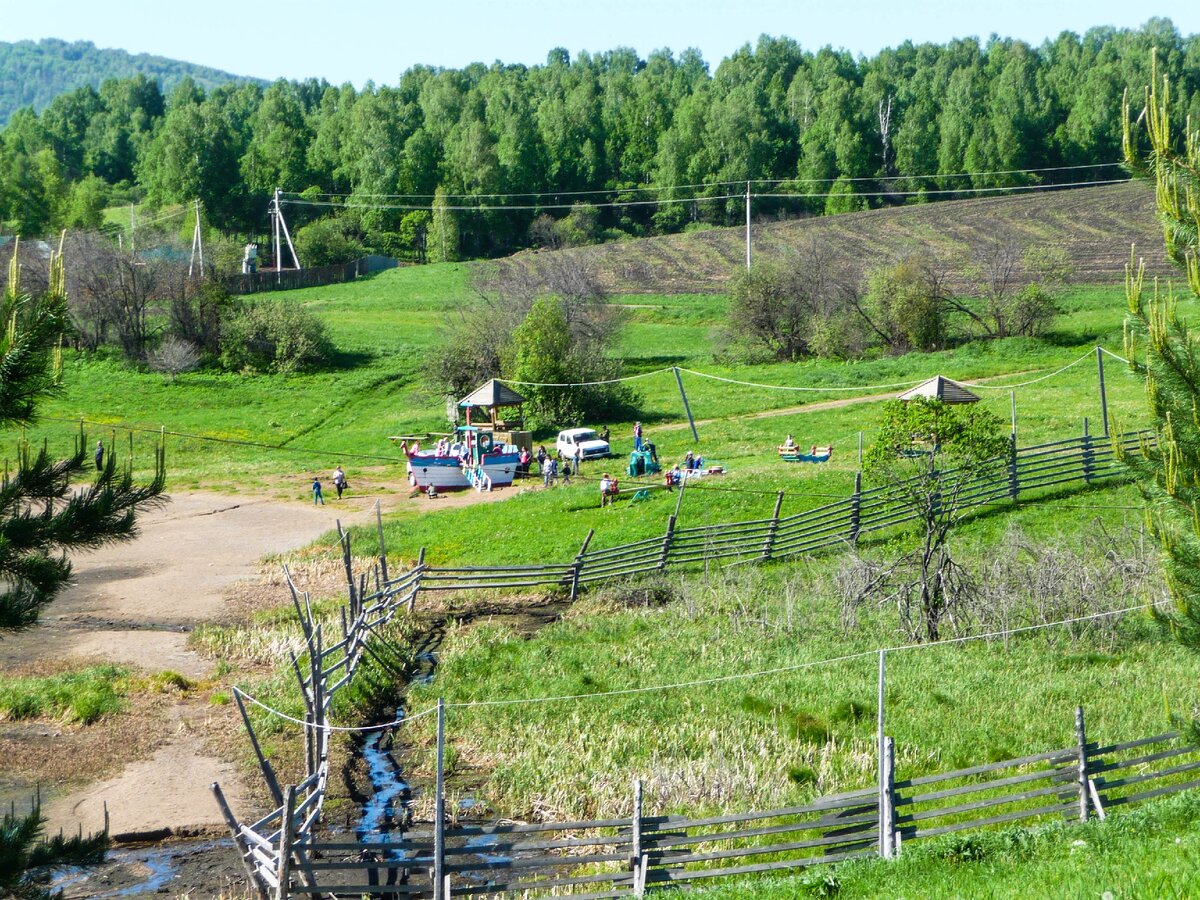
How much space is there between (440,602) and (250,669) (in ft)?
17.1

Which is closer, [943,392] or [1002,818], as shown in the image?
[1002,818]

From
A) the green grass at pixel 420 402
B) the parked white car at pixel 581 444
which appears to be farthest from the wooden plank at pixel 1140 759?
the parked white car at pixel 581 444

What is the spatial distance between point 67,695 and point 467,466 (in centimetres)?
1849

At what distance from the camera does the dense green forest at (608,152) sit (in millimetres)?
107625

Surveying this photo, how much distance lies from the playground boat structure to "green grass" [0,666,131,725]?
16.4 m

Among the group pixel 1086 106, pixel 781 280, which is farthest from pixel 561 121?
pixel 781 280

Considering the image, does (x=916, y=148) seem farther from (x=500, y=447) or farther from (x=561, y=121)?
(x=500, y=447)

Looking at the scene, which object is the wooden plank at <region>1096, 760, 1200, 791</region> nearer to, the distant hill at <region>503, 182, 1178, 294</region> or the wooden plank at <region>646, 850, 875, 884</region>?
the wooden plank at <region>646, 850, 875, 884</region>

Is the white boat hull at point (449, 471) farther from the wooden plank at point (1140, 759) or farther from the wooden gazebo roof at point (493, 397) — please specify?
the wooden plank at point (1140, 759)

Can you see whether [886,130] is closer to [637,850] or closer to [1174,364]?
[1174,364]

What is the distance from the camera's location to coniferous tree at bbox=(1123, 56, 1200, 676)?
35.1ft

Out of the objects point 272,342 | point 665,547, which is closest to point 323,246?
point 272,342

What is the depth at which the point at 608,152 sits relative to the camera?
12600 centimetres

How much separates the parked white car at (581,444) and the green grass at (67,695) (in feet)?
63.2
